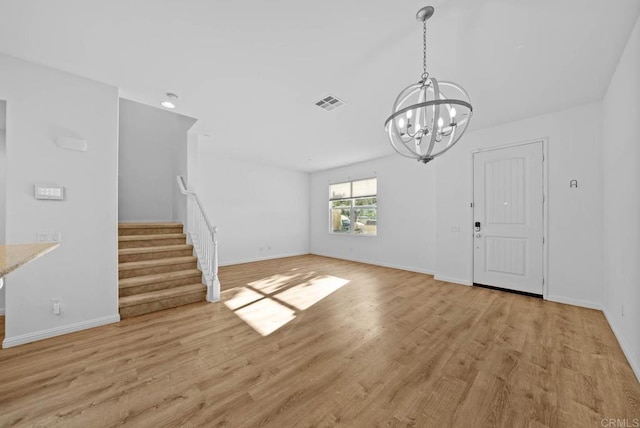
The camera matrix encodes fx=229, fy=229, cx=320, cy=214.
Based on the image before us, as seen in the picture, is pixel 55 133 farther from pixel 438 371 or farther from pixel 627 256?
pixel 627 256

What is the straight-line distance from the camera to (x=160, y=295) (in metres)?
3.13

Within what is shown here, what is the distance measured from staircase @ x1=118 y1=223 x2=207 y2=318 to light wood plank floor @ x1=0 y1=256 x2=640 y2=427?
22cm

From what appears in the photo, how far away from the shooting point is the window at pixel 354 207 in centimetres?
633

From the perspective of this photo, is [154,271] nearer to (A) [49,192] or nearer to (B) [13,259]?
(A) [49,192]

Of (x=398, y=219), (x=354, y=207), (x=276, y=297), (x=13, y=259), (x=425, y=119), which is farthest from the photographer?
(x=354, y=207)

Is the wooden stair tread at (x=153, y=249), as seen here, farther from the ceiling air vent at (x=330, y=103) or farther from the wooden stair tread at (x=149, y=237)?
the ceiling air vent at (x=330, y=103)

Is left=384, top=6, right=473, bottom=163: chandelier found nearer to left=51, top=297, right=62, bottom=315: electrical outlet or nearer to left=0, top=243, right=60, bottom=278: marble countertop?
left=0, top=243, right=60, bottom=278: marble countertop

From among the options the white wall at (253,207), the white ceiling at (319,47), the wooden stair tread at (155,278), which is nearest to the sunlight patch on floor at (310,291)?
the wooden stair tread at (155,278)

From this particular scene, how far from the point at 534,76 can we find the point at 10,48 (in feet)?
17.4

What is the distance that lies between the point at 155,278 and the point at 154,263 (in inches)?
11.2

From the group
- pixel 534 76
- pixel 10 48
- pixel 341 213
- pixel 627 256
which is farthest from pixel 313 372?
pixel 341 213

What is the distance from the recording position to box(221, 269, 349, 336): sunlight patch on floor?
2.82 m

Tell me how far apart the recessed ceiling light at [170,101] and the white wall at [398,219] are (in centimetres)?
461

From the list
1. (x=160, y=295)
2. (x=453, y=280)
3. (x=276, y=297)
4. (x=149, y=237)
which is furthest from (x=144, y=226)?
(x=453, y=280)
